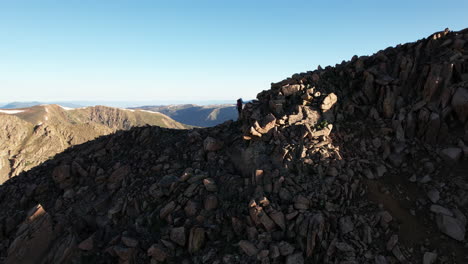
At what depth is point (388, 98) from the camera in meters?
16.6

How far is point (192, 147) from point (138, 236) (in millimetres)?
7454

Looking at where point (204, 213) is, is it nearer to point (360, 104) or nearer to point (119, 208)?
point (119, 208)

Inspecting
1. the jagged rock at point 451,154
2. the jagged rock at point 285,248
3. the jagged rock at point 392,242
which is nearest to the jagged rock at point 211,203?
the jagged rock at point 285,248

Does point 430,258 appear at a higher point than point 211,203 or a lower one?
lower

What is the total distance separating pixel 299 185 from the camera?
13.9 meters

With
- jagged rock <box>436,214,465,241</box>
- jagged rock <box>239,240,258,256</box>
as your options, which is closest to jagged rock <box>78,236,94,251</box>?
jagged rock <box>239,240,258,256</box>

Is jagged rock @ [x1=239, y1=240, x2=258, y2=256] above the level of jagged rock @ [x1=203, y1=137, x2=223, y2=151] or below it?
below

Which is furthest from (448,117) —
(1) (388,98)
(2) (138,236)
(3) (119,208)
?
(3) (119,208)

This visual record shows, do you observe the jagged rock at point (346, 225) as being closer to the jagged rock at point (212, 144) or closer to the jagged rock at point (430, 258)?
the jagged rock at point (430, 258)

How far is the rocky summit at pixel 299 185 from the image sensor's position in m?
11.9

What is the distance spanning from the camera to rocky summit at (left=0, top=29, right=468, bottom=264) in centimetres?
1195

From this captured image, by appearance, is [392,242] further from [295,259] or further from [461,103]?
[461,103]

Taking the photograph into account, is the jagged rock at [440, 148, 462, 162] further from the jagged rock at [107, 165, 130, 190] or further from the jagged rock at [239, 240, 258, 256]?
the jagged rock at [107, 165, 130, 190]

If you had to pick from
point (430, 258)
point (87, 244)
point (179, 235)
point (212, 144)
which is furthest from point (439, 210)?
point (87, 244)
